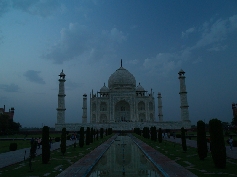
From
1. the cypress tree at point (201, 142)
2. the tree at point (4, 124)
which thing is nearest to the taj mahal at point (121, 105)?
the tree at point (4, 124)

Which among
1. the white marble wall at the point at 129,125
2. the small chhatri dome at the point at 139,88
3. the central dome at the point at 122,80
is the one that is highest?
the central dome at the point at 122,80

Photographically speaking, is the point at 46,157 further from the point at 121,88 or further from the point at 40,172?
the point at 121,88

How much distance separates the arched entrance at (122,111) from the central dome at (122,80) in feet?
10.3

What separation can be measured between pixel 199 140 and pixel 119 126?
2458cm

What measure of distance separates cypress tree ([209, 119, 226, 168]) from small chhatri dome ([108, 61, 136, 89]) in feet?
112

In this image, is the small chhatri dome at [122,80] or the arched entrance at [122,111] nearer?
the arched entrance at [122,111]

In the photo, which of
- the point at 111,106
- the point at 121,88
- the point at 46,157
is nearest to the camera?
the point at 46,157

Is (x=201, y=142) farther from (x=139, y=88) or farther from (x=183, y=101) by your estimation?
(x=139, y=88)

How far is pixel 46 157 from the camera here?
8438 mm

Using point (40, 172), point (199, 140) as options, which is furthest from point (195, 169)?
point (40, 172)

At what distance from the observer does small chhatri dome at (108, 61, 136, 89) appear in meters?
42.3

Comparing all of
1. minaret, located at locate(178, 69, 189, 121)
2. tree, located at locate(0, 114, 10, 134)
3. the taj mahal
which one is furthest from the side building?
tree, located at locate(0, 114, 10, 134)

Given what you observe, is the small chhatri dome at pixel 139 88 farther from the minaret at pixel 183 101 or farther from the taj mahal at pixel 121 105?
the minaret at pixel 183 101

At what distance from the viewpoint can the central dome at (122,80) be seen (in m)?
42.3
